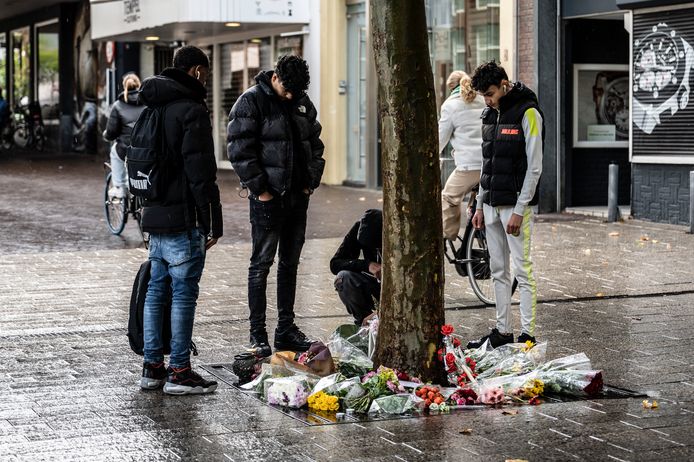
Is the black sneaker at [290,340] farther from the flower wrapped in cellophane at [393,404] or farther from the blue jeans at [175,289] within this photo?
the flower wrapped in cellophane at [393,404]

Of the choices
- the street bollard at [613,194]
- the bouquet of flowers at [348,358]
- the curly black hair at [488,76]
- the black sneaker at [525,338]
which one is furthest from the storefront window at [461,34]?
the bouquet of flowers at [348,358]

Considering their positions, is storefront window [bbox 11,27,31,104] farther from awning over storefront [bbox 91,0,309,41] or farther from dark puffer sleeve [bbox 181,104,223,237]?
dark puffer sleeve [bbox 181,104,223,237]

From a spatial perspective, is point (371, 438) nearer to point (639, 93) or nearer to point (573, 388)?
point (573, 388)

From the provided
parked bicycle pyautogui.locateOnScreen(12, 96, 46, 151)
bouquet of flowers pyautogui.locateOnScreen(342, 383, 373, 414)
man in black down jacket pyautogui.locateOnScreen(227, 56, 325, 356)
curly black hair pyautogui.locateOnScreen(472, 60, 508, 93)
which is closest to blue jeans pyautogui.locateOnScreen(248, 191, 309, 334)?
man in black down jacket pyautogui.locateOnScreen(227, 56, 325, 356)

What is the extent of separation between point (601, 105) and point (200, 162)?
1287 centimetres

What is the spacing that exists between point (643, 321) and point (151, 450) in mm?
4772

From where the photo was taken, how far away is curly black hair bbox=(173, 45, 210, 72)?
7.43 meters

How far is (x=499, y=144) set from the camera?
833cm

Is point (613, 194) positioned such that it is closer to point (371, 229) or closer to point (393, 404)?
point (371, 229)

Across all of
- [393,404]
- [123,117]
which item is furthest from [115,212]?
[393,404]

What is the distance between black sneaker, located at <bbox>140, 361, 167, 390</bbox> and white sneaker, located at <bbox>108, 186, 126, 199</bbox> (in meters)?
8.47

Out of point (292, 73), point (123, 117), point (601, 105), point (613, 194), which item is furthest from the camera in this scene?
point (601, 105)

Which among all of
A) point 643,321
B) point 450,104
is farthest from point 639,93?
point 643,321

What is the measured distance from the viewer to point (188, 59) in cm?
743
